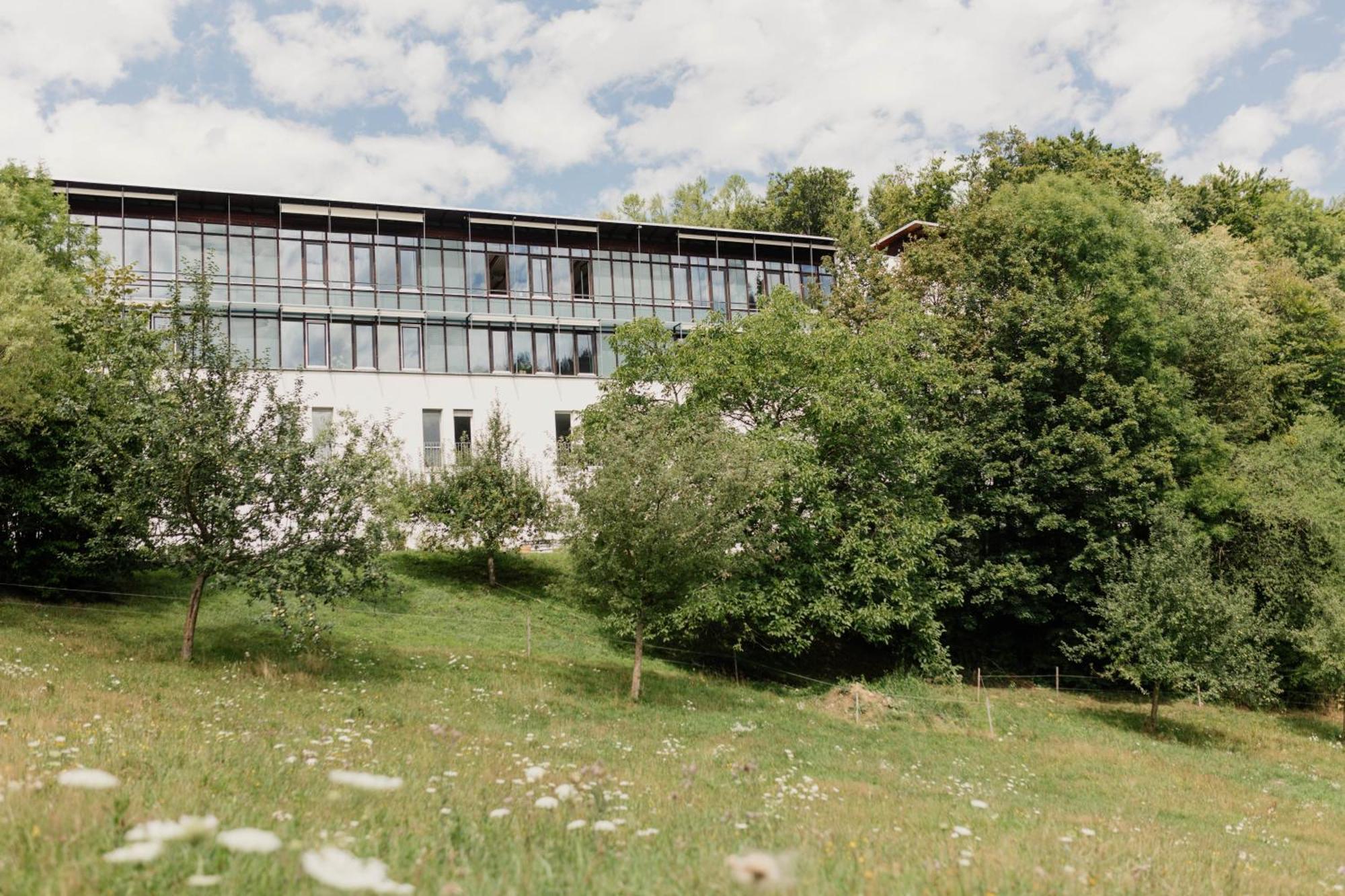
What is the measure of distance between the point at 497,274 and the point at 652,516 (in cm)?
2944

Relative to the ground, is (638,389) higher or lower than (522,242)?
lower

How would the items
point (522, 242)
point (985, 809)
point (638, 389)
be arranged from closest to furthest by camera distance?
1. point (985, 809)
2. point (638, 389)
3. point (522, 242)

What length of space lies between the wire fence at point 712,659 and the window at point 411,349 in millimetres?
14863

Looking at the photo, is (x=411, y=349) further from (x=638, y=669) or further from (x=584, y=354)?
(x=638, y=669)

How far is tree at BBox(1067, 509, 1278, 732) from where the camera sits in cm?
3172

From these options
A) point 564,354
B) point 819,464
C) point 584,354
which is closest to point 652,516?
point 819,464

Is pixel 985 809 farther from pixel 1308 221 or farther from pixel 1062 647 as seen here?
pixel 1308 221

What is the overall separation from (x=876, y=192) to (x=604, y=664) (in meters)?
49.1

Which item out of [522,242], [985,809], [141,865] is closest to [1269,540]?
[985,809]

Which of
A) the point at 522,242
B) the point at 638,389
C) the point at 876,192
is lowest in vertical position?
the point at 638,389

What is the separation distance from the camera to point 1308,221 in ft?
195

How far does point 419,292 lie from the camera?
49969mm

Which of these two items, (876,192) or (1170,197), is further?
(876,192)

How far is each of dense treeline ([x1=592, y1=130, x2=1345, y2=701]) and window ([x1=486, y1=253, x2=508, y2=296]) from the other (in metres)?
15.8
